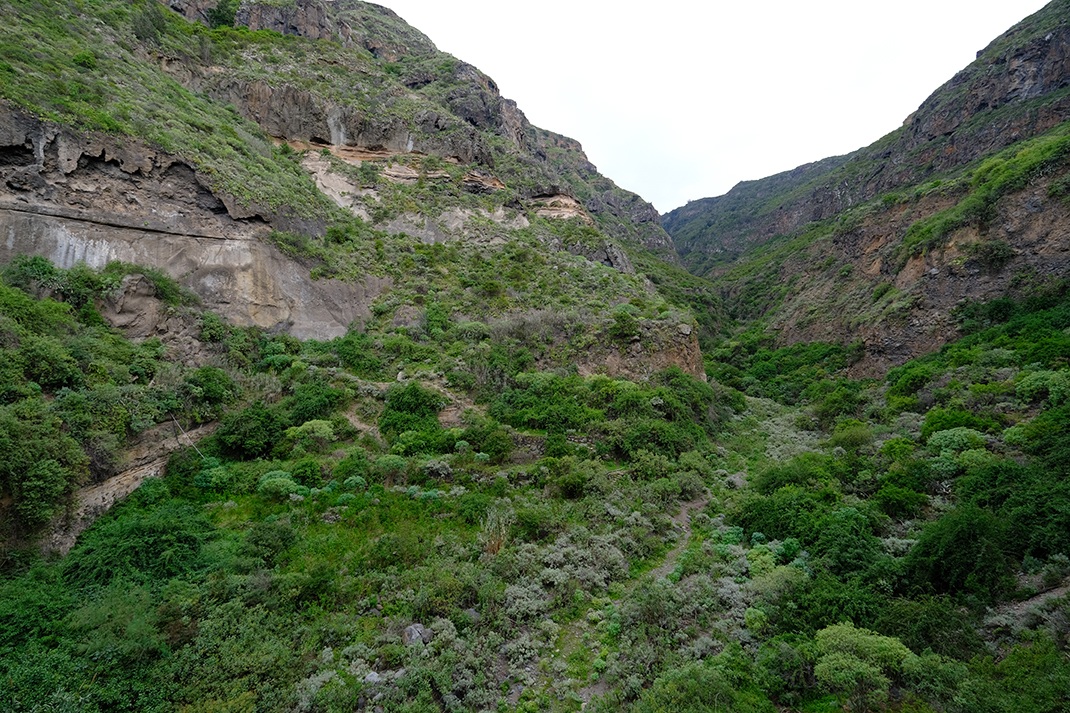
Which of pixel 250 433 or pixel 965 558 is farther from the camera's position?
pixel 250 433

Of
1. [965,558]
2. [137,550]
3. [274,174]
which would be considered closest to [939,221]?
[965,558]

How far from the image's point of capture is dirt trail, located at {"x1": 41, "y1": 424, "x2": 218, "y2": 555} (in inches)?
423

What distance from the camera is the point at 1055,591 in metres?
7.78

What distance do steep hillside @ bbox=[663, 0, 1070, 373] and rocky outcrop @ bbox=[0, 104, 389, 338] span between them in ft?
121

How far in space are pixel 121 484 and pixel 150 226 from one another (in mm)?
13282

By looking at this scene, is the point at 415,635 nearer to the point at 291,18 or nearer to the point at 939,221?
the point at 939,221

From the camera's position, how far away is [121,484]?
12734 mm

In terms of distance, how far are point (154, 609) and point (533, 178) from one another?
4710cm

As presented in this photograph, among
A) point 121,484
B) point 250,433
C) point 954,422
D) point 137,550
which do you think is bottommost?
point 121,484

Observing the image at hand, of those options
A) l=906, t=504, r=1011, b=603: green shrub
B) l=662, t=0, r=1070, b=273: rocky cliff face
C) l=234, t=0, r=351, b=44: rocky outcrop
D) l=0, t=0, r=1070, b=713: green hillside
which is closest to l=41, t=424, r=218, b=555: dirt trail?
l=0, t=0, r=1070, b=713: green hillside

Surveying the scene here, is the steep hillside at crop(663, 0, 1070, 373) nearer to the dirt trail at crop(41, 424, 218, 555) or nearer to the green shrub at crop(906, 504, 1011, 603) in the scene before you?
the green shrub at crop(906, 504, 1011, 603)

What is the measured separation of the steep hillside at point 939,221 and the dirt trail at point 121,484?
38.9 m

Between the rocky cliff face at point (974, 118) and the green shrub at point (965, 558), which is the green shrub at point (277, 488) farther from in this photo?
the rocky cliff face at point (974, 118)

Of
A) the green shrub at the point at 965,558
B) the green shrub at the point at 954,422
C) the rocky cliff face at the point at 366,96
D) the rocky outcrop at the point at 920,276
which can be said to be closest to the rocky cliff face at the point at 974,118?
the rocky outcrop at the point at 920,276
